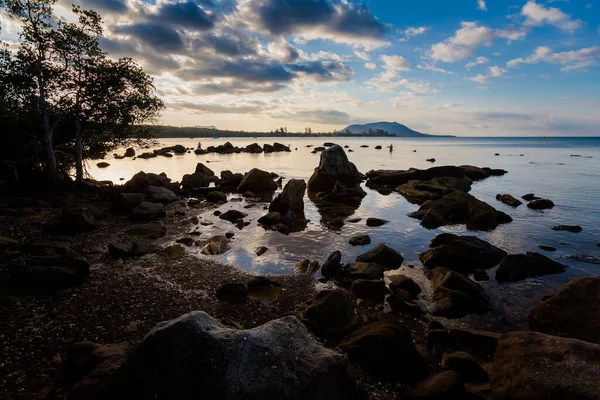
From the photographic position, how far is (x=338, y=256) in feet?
47.6

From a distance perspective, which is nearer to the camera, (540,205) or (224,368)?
(224,368)

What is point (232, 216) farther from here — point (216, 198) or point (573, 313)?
point (573, 313)

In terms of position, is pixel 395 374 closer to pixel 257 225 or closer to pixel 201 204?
pixel 257 225

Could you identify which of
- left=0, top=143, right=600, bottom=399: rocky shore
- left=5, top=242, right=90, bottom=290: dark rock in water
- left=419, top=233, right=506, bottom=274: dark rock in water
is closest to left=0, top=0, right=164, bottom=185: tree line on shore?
left=0, top=143, right=600, bottom=399: rocky shore

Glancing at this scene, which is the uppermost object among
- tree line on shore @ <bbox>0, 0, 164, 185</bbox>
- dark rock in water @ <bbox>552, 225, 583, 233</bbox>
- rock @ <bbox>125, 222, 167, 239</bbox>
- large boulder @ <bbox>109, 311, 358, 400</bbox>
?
tree line on shore @ <bbox>0, 0, 164, 185</bbox>

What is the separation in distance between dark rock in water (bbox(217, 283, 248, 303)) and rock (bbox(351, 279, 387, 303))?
4.27 metres

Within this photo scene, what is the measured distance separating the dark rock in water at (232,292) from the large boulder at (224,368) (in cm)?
553

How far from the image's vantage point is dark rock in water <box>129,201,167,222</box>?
70.1ft

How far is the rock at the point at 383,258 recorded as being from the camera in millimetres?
15070

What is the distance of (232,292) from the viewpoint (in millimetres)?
11516

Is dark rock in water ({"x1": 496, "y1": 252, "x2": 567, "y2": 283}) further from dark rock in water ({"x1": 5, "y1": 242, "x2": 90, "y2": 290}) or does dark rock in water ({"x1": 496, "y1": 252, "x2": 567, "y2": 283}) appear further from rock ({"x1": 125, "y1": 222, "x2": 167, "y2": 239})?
rock ({"x1": 125, "y1": 222, "x2": 167, "y2": 239})

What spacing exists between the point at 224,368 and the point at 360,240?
14.2 metres

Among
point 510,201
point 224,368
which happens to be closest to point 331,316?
point 224,368

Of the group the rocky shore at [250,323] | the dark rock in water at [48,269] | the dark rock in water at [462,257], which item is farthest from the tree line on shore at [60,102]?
the dark rock in water at [462,257]
